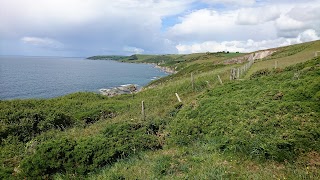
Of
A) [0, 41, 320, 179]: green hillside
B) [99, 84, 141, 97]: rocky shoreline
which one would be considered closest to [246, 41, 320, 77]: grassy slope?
[0, 41, 320, 179]: green hillside

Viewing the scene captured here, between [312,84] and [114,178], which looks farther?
[312,84]

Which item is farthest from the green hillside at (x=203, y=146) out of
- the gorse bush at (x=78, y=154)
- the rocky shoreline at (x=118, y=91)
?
the rocky shoreline at (x=118, y=91)

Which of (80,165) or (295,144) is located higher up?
(295,144)

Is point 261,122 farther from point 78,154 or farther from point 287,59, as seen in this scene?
point 287,59

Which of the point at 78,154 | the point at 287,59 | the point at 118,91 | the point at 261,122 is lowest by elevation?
the point at 118,91

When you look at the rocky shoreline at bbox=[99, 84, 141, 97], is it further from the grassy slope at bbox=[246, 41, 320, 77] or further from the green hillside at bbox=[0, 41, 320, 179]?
the green hillside at bbox=[0, 41, 320, 179]

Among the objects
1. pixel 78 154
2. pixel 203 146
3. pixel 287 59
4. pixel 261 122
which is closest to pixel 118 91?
pixel 287 59

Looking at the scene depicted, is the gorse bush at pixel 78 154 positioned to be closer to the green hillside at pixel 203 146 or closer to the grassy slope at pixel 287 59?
the green hillside at pixel 203 146

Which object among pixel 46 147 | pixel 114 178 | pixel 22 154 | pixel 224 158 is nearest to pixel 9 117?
pixel 22 154

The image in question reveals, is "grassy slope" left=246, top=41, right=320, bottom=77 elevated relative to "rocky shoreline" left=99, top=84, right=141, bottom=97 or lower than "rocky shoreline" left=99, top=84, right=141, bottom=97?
elevated

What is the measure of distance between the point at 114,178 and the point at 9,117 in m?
15.4

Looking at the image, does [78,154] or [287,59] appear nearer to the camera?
[78,154]

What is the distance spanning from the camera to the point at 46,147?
11.9 meters

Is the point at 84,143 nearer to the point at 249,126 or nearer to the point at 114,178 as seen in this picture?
the point at 114,178
